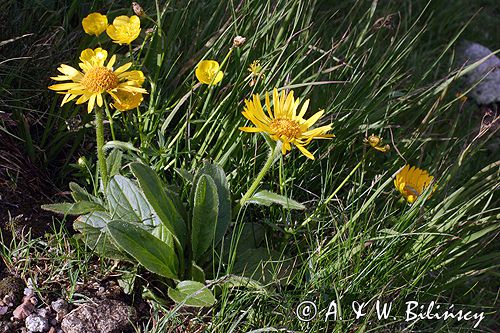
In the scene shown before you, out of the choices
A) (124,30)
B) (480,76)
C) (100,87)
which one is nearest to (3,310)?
(100,87)

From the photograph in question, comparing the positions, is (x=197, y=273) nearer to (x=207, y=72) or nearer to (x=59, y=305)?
(x=59, y=305)

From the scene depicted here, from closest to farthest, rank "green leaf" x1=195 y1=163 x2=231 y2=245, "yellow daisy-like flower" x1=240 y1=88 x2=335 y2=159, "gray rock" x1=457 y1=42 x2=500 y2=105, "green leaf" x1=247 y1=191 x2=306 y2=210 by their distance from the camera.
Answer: "yellow daisy-like flower" x1=240 y1=88 x2=335 y2=159
"green leaf" x1=247 y1=191 x2=306 y2=210
"green leaf" x1=195 y1=163 x2=231 y2=245
"gray rock" x1=457 y1=42 x2=500 y2=105

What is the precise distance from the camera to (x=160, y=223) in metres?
1.87

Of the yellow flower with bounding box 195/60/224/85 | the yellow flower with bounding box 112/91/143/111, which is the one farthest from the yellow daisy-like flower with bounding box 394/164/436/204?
the yellow flower with bounding box 112/91/143/111

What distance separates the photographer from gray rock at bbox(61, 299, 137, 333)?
1.73 meters

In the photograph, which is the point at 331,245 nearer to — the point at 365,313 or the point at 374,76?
the point at 365,313

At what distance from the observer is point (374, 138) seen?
1.86 m

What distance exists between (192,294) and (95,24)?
84 cm

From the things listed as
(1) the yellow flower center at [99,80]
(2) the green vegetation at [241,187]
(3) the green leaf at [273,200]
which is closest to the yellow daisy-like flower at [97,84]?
(1) the yellow flower center at [99,80]

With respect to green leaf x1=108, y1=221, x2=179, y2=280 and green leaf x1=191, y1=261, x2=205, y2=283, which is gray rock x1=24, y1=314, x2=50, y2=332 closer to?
green leaf x1=108, y1=221, x2=179, y2=280

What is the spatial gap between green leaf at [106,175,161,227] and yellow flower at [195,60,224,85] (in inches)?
13.9

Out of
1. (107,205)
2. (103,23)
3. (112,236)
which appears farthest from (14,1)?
(112,236)

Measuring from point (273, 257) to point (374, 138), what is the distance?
1.40ft

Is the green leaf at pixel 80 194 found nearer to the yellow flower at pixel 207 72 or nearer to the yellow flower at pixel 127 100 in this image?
the yellow flower at pixel 127 100
